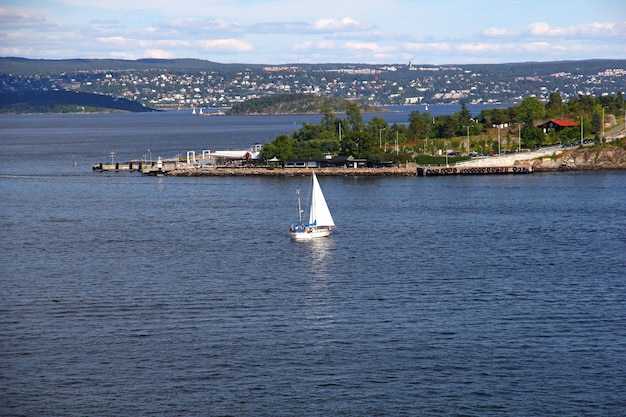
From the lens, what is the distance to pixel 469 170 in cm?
8450

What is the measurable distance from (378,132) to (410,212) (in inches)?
1685

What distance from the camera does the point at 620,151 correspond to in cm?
8731

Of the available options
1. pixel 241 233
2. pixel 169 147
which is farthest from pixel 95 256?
pixel 169 147

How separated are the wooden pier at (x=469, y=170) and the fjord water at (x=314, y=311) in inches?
922

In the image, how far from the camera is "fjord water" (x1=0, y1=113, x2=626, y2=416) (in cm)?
2417

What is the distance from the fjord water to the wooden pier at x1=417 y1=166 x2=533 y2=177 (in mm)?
23421

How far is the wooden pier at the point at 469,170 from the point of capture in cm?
8369

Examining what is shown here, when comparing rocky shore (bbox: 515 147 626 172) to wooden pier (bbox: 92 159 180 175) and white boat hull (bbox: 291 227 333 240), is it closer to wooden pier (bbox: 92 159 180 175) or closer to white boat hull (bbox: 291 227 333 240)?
wooden pier (bbox: 92 159 180 175)

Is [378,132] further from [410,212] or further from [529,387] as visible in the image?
[529,387]

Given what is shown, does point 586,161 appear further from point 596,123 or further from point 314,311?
point 314,311

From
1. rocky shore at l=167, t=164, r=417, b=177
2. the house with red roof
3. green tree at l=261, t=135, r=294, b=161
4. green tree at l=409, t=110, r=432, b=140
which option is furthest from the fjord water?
green tree at l=409, t=110, r=432, b=140

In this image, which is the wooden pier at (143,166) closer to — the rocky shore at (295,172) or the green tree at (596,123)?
the rocky shore at (295,172)

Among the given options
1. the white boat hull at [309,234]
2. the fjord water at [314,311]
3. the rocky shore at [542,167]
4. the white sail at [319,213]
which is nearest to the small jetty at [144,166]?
the rocky shore at [542,167]

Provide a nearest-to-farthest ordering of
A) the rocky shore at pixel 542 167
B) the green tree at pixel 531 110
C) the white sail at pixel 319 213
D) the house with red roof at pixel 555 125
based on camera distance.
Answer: the white sail at pixel 319 213, the rocky shore at pixel 542 167, the house with red roof at pixel 555 125, the green tree at pixel 531 110
